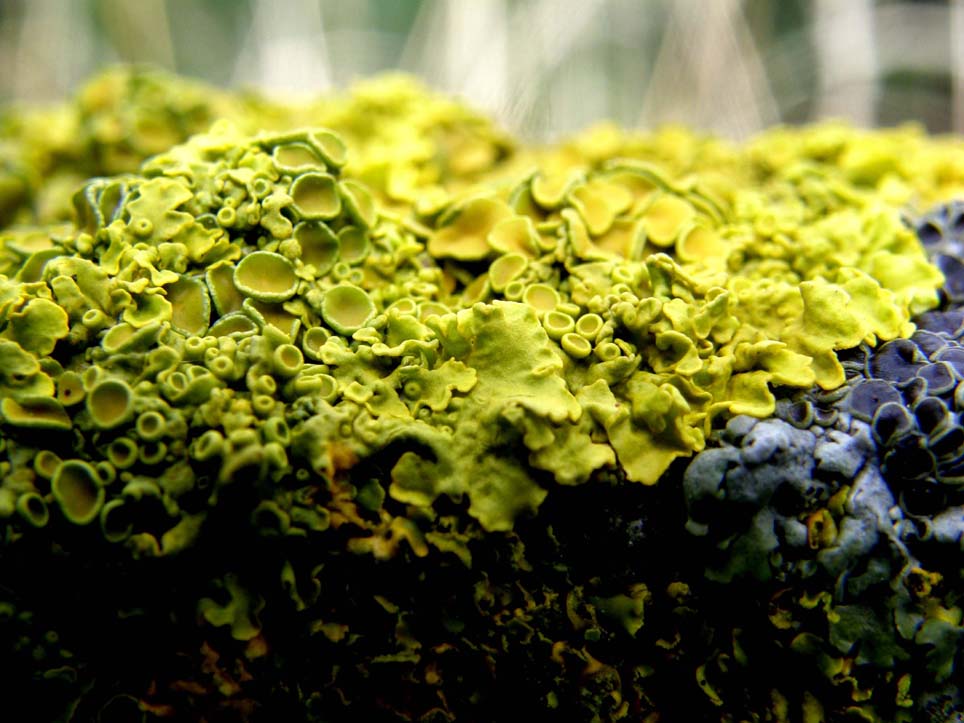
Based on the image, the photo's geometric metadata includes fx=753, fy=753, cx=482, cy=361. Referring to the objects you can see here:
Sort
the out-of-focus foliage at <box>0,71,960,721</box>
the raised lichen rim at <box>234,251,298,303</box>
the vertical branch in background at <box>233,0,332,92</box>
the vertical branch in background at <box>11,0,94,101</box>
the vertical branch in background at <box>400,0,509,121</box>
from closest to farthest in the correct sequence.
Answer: the out-of-focus foliage at <box>0,71,960,721</box>
the raised lichen rim at <box>234,251,298,303</box>
the vertical branch in background at <box>400,0,509,121</box>
the vertical branch in background at <box>11,0,94,101</box>
the vertical branch in background at <box>233,0,332,92</box>

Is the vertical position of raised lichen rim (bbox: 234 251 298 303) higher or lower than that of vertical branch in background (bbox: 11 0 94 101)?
lower

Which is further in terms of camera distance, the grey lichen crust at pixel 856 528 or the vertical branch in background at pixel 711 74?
the vertical branch in background at pixel 711 74

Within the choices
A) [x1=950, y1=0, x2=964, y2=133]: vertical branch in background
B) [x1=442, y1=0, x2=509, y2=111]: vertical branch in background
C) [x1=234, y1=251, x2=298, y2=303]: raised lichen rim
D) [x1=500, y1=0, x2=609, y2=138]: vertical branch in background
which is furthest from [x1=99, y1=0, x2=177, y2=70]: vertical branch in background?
[x1=950, y1=0, x2=964, y2=133]: vertical branch in background

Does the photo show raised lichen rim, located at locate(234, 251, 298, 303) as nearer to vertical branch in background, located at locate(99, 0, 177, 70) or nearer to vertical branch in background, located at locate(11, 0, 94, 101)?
vertical branch in background, located at locate(11, 0, 94, 101)

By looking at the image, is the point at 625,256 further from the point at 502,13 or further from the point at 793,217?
the point at 502,13

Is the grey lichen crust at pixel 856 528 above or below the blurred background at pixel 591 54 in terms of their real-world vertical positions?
below

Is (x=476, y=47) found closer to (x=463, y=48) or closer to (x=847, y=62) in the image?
(x=463, y=48)

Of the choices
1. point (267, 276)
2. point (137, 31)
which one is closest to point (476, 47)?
point (137, 31)

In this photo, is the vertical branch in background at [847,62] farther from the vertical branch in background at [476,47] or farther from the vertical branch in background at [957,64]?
the vertical branch in background at [476,47]

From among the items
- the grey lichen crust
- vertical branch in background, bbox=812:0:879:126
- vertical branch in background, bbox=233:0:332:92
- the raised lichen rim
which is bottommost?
the grey lichen crust

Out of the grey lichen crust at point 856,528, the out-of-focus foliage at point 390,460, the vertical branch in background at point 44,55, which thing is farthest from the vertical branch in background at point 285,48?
the grey lichen crust at point 856,528
